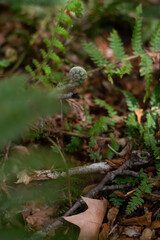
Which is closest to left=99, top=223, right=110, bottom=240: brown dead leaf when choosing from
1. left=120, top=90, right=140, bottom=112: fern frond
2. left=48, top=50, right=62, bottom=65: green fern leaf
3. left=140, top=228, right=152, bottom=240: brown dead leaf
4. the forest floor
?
the forest floor

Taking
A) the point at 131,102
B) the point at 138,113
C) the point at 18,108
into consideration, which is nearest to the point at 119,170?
the point at 138,113

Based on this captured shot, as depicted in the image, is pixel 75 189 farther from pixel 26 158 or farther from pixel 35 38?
pixel 35 38

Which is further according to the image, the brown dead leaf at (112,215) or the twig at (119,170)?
the twig at (119,170)

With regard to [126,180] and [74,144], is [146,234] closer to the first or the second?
[126,180]

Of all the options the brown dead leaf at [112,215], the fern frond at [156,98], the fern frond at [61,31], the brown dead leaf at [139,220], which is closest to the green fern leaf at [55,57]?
the fern frond at [61,31]

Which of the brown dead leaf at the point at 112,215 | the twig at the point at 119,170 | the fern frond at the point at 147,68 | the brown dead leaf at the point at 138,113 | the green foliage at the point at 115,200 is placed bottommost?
the brown dead leaf at the point at 112,215

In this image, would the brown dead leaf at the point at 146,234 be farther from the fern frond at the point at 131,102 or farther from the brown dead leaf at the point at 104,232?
the fern frond at the point at 131,102
